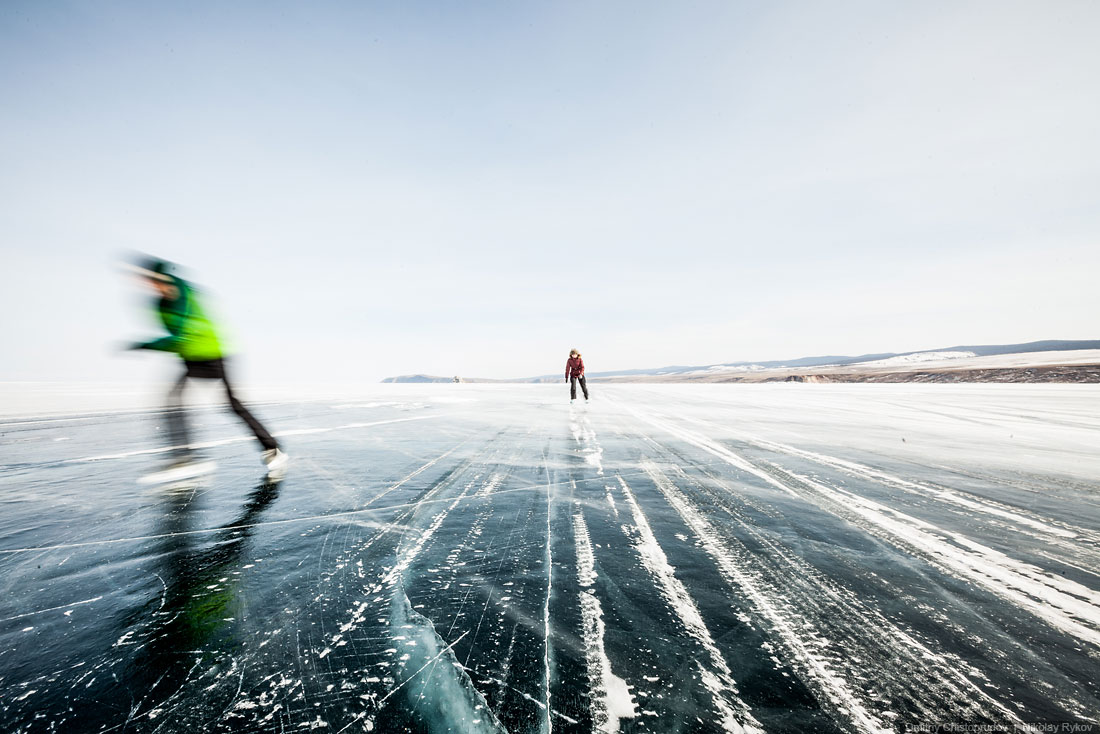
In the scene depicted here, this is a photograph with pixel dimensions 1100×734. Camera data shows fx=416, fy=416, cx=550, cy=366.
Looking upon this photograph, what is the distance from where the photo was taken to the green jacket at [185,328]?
3.85 m

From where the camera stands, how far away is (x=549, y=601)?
1.66 m

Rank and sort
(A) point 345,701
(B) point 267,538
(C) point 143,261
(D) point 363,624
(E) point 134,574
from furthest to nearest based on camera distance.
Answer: (C) point 143,261 < (B) point 267,538 < (E) point 134,574 < (D) point 363,624 < (A) point 345,701

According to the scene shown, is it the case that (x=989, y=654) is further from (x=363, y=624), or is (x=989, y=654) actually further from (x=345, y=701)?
(x=363, y=624)

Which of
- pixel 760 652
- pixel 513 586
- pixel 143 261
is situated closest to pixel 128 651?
pixel 513 586

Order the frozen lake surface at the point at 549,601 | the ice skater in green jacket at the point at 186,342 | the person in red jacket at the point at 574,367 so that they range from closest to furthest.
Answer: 1. the frozen lake surface at the point at 549,601
2. the ice skater in green jacket at the point at 186,342
3. the person in red jacket at the point at 574,367

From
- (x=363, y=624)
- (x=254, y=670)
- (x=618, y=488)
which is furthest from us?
(x=618, y=488)

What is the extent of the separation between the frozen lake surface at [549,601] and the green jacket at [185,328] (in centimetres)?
125

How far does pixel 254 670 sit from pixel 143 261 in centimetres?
405

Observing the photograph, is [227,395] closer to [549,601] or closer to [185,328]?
[185,328]

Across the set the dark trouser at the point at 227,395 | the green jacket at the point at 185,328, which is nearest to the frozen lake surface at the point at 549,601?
the dark trouser at the point at 227,395

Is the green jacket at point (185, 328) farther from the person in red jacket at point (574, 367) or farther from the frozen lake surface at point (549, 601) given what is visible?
the person in red jacket at point (574, 367)

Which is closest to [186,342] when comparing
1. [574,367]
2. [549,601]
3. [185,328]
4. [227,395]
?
[185,328]

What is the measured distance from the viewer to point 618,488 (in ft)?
10.8

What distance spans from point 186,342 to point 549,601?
433 cm
